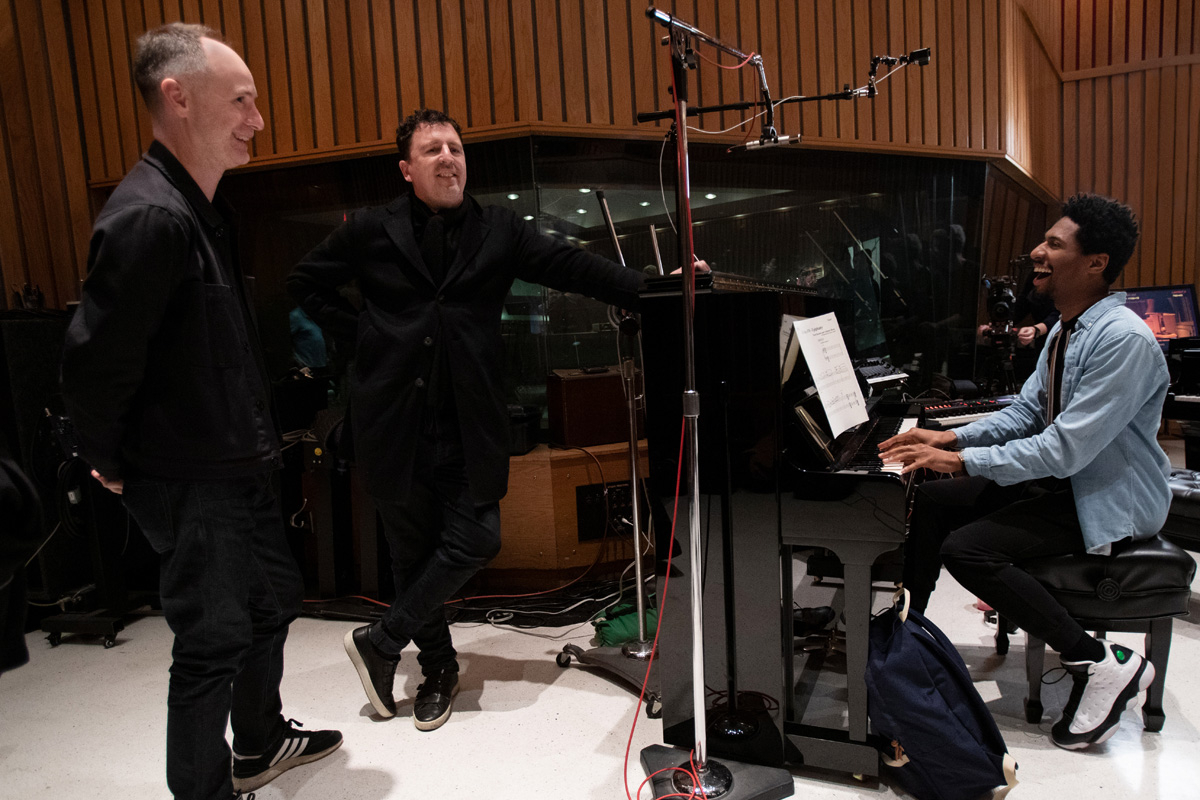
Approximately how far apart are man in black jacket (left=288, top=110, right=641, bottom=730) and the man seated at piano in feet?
3.82

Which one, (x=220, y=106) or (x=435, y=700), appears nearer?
(x=220, y=106)

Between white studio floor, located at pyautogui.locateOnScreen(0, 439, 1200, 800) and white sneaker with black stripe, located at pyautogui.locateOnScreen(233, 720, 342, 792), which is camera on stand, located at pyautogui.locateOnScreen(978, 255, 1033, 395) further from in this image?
white sneaker with black stripe, located at pyautogui.locateOnScreen(233, 720, 342, 792)

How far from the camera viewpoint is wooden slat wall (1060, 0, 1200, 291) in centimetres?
621

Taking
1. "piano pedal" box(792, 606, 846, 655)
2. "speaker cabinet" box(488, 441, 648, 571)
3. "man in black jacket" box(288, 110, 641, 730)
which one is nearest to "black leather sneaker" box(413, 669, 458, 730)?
"man in black jacket" box(288, 110, 641, 730)

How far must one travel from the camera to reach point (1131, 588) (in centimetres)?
196

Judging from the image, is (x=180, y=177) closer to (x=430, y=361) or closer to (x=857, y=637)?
(x=430, y=361)

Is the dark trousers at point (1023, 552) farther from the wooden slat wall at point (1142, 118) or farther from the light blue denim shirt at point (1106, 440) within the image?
the wooden slat wall at point (1142, 118)

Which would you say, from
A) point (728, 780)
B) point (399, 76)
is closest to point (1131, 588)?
point (728, 780)

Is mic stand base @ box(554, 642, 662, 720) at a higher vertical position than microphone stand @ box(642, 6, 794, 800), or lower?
lower

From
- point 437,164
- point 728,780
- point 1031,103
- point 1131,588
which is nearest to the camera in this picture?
point 728,780

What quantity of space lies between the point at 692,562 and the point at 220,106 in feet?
4.65

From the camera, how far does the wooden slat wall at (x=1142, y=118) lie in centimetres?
621

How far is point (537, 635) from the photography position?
116 inches

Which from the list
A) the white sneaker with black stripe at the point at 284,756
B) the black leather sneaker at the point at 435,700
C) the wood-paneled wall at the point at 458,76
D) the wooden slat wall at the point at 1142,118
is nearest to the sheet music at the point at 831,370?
the black leather sneaker at the point at 435,700
